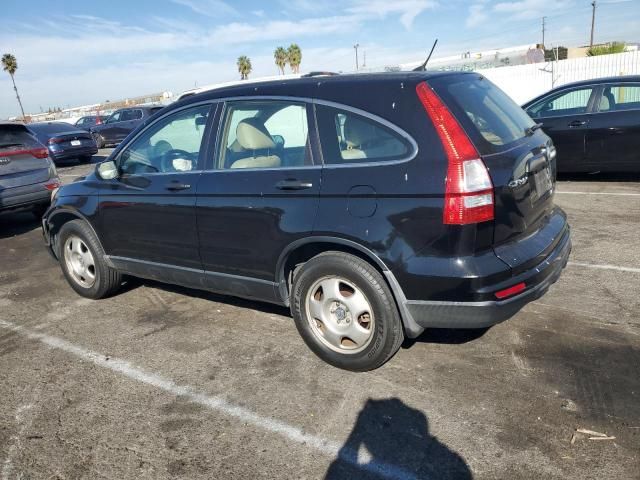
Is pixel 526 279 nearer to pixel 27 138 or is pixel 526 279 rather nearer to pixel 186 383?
pixel 186 383

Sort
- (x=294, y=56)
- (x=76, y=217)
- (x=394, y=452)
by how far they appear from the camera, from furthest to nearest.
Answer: (x=294, y=56) → (x=76, y=217) → (x=394, y=452)

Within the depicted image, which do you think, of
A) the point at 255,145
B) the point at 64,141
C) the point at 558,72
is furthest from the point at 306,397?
the point at 558,72

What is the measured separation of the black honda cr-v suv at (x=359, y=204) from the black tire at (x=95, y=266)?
74cm

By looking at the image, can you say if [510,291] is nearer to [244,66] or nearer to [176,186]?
[176,186]

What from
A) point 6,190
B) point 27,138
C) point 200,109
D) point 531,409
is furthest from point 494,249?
point 27,138

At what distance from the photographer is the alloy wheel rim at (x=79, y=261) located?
4.85 m

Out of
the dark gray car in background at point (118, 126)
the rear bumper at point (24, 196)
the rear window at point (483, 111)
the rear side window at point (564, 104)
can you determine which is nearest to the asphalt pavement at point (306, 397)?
the rear window at point (483, 111)

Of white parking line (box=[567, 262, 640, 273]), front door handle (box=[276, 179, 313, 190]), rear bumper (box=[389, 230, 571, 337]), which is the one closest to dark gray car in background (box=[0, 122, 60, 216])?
front door handle (box=[276, 179, 313, 190])

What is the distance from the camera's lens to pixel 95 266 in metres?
4.76

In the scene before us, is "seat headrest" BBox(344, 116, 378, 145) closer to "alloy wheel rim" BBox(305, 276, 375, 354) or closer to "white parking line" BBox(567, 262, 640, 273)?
"alloy wheel rim" BBox(305, 276, 375, 354)

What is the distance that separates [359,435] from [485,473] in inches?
25.5

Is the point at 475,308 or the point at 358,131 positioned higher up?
the point at 358,131

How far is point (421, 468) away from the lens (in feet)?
8.12

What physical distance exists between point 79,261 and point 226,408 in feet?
8.77
